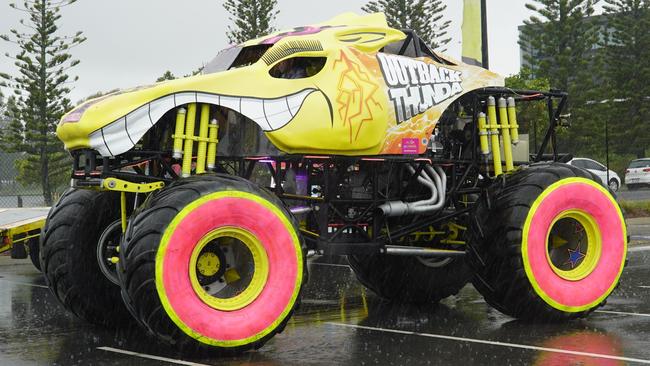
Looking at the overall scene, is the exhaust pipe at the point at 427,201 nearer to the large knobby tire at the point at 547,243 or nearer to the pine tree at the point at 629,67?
the large knobby tire at the point at 547,243

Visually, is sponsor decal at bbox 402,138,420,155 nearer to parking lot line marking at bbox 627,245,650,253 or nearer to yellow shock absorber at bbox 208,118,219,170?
yellow shock absorber at bbox 208,118,219,170

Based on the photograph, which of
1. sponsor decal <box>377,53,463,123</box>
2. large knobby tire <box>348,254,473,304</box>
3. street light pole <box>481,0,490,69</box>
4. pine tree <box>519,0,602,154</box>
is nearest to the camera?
sponsor decal <box>377,53,463,123</box>

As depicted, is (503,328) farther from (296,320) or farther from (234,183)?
(234,183)

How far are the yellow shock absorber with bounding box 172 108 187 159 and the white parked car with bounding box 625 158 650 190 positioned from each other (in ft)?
138

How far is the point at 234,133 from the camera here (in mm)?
8742

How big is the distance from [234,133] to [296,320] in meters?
1.99

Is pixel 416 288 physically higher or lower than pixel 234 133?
lower

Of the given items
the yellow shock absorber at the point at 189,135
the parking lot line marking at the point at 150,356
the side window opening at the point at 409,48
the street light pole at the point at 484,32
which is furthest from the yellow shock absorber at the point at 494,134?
the street light pole at the point at 484,32

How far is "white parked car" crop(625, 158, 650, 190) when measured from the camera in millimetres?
46969

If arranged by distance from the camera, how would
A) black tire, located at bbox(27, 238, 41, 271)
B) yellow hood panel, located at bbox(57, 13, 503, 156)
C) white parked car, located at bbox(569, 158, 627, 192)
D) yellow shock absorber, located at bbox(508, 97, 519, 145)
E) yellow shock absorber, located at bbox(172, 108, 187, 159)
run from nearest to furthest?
yellow hood panel, located at bbox(57, 13, 503, 156), yellow shock absorber, located at bbox(172, 108, 187, 159), yellow shock absorber, located at bbox(508, 97, 519, 145), black tire, located at bbox(27, 238, 41, 271), white parked car, located at bbox(569, 158, 627, 192)

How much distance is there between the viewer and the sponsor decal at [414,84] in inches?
351

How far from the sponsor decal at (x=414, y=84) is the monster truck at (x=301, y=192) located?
0.02 m

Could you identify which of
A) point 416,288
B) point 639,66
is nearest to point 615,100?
point 639,66

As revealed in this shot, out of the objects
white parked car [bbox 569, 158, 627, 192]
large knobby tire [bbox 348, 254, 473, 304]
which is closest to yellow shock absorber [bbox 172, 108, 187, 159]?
large knobby tire [bbox 348, 254, 473, 304]
